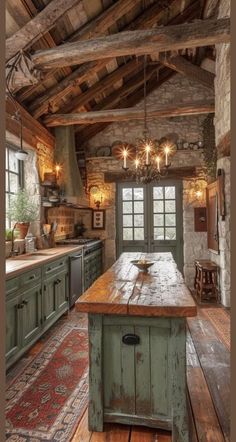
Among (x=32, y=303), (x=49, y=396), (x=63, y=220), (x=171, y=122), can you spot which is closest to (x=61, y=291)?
(x=32, y=303)

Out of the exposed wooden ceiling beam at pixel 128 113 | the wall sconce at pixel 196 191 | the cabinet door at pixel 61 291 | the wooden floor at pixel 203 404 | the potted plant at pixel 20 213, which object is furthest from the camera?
the wall sconce at pixel 196 191

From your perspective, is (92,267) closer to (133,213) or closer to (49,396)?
(133,213)

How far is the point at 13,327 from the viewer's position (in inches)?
95.7

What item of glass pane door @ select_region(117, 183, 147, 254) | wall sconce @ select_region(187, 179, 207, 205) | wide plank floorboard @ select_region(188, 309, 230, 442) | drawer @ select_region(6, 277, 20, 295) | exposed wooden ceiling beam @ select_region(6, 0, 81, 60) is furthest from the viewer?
glass pane door @ select_region(117, 183, 147, 254)

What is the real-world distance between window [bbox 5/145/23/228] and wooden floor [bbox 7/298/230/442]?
6.89 feet

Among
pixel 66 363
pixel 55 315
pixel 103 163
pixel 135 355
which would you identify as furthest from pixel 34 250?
pixel 103 163

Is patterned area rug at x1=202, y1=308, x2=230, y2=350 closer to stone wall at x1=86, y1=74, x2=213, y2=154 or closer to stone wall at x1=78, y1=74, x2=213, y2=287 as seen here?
stone wall at x1=78, y1=74, x2=213, y2=287

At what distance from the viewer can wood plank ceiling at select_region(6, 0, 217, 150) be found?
2949 mm

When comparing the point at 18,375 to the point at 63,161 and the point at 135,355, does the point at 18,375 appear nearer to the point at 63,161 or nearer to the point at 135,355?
the point at 135,355

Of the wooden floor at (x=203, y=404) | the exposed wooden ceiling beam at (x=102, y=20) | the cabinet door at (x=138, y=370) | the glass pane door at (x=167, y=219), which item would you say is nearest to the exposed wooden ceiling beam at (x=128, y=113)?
the exposed wooden ceiling beam at (x=102, y=20)

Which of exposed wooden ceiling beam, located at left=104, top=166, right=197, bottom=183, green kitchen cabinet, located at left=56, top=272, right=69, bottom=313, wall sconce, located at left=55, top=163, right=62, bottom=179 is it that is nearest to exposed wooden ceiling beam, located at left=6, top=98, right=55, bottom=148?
wall sconce, located at left=55, top=163, right=62, bottom=179

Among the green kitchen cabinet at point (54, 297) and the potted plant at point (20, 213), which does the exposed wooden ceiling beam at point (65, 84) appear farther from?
the green kitchen cabinet at point (54, 297)

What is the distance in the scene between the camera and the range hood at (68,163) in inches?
193

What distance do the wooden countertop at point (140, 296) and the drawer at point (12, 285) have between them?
2.79ft
